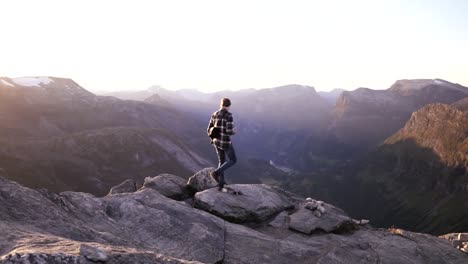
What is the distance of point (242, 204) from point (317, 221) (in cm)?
419

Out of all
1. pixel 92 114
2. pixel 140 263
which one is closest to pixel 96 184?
pixel 92 114

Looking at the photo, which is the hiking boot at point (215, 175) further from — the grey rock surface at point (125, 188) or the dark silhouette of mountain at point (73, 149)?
the dark silhouette of mountain at point (73, 149)

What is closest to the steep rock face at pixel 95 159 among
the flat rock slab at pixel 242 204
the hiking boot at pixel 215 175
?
the hiking boot at pixel 215 175

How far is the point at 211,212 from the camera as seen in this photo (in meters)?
21.2

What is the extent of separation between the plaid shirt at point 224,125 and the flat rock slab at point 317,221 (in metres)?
5.60

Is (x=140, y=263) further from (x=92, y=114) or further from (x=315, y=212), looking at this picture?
(x=92, y=114)

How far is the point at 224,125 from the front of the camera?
2083 cm

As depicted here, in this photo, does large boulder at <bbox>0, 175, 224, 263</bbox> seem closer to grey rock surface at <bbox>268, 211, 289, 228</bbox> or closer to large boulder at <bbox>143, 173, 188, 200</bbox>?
large boulder at <bbox>143, 173, 188, 200</bbox>

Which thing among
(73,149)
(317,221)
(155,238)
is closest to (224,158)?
(317,221)

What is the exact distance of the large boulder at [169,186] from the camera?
24.5 metres

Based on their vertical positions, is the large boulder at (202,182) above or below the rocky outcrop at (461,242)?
above

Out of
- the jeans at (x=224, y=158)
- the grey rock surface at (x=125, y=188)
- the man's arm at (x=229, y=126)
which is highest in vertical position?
the man's arm at (x=229, y=126)

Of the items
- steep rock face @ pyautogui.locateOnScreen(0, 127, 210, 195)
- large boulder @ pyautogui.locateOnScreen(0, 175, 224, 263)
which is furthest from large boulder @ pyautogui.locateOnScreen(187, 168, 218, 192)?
steep rock face @ pyautogui.locateOnScreen(0, 127, 210, 195)

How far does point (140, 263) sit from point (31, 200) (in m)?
6.77
